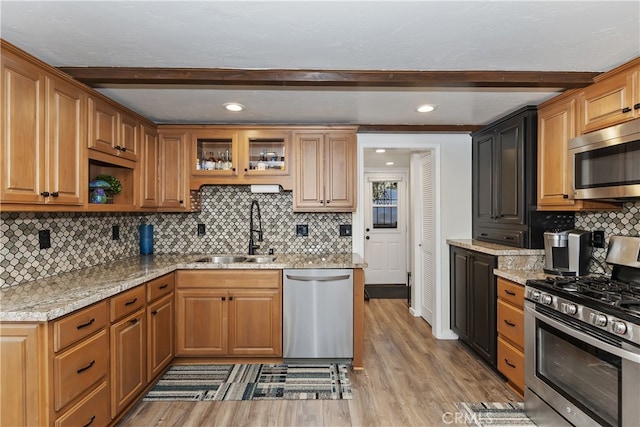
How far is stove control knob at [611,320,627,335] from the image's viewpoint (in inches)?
62.6

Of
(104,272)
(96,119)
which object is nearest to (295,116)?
(96,119)

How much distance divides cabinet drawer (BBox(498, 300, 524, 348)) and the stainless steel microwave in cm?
95

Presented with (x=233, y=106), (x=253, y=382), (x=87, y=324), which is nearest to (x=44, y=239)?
(x=87, y=324)

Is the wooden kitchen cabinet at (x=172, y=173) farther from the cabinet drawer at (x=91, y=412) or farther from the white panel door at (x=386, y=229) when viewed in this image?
the white panel door at (x=386, y=229)

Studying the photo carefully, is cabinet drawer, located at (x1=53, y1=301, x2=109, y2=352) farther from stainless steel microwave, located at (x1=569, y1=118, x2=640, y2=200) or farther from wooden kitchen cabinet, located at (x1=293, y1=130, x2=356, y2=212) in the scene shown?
stainless steel microwave, located at (x1=569, y1=118, x2=640, y2=200)

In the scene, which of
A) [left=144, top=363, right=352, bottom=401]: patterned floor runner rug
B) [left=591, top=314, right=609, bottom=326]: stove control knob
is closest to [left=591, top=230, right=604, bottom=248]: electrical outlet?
[left=591, top=314, right=609, bottom=326]: stove control knob

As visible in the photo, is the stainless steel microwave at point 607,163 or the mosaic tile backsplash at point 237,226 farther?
the mosaic tile backsplash at point 237,226

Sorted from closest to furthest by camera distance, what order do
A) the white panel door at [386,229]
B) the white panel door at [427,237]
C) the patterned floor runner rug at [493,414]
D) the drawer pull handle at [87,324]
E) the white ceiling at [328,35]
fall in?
the white ceiling at [328,35] < the drawer pull handle at [87,324] < the patterned floor runner rug at [493,414] < the white panel door at [427,237] < the white panel door at [386,229]

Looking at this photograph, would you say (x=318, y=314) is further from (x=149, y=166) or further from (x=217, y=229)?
(x=149, y=166)

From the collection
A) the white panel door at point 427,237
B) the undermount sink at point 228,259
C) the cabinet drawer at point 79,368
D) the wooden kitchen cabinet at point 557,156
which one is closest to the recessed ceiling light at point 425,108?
the wooden kitchen cabinet at point 557,156

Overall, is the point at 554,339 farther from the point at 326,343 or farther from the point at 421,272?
the point at 421,272

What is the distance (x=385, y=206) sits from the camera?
632 cm

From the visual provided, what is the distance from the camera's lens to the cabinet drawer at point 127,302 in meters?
2.09

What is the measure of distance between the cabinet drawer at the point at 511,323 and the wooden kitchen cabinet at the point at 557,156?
2.80 ft
